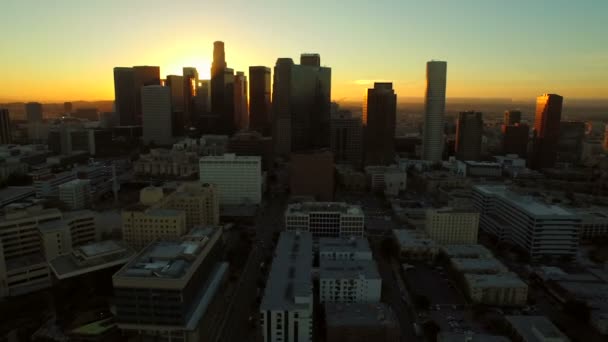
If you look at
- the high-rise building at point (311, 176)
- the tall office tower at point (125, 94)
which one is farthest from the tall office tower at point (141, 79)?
the high-rise building at point (311, 176)

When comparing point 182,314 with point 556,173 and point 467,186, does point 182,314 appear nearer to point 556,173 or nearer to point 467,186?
point 467,186

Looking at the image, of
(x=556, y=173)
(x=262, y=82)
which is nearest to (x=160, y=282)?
(x=556, y=173)

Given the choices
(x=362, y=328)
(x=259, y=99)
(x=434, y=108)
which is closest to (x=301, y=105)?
(x=259, y=99)

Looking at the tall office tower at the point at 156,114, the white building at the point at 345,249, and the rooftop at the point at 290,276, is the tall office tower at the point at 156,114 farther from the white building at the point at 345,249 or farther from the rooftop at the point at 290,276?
the white building at the point at 345,249

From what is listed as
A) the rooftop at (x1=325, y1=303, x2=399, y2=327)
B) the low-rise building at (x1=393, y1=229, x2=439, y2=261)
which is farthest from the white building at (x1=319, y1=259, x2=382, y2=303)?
the low-rise building at (x1=393, y1=229, x2=439, y2=261)

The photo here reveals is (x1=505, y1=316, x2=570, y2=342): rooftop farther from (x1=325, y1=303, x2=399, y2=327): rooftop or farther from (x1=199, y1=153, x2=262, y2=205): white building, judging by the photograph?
(x1=199, y1=153, x2=262, y2=205): white building

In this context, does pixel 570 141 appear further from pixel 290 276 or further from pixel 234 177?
pixel 290 276
